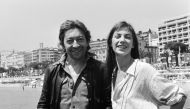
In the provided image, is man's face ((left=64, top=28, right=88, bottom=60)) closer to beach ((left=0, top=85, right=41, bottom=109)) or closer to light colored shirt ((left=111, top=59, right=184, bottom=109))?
light colored shirt ((left=111, top=59, right=184, bottom=109))

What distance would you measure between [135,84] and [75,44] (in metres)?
0.75

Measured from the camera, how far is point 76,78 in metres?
3.55

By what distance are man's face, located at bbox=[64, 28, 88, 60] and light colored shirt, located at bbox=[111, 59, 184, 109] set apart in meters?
0.52

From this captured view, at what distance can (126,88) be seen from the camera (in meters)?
3.42

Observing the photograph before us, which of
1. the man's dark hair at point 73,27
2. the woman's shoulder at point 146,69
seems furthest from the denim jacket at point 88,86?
the woman's shoulder at point 146,69

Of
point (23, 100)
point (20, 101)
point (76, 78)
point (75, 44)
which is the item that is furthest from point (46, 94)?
point (23, 100)

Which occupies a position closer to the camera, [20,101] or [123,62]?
[123,62]

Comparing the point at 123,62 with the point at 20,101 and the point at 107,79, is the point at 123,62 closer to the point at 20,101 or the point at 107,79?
the point at 107,79

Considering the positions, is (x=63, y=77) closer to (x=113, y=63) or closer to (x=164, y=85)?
(x=113, y=63)

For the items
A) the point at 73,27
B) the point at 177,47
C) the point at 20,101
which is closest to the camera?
the point at 73,27

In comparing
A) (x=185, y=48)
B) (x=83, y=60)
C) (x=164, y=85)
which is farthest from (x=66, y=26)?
(x=185, y=48)

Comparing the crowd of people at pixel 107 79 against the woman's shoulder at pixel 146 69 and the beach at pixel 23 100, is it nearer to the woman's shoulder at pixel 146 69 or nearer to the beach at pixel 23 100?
the woman's shoulder at pixel 146 69

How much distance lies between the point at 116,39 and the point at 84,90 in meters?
0.64

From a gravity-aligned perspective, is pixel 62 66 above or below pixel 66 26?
below
